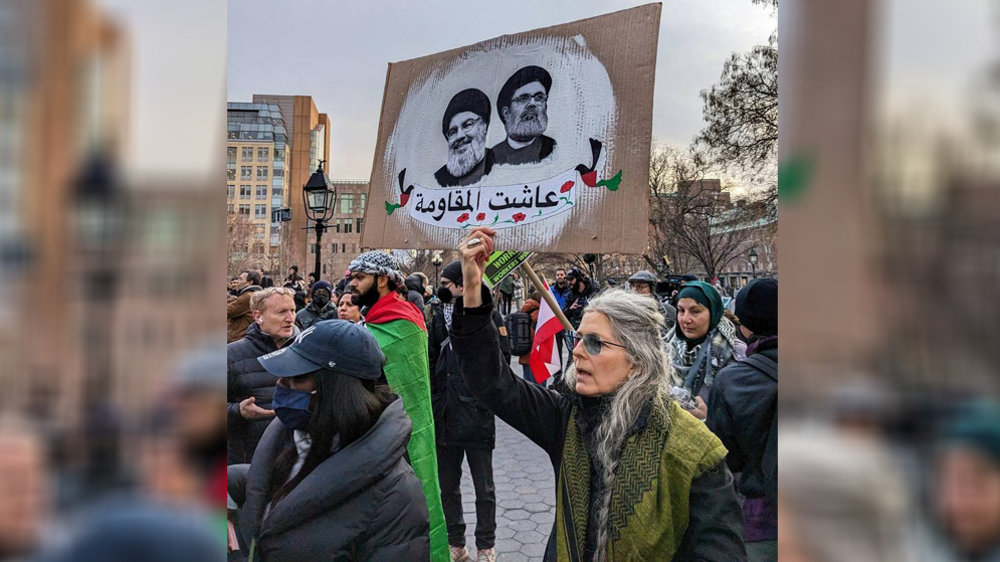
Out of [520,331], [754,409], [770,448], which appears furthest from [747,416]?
[520,331]

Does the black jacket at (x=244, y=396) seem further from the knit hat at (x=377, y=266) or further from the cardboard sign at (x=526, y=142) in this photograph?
the cardboard sign at (x=526, y=142)

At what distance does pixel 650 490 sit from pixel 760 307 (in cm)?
101

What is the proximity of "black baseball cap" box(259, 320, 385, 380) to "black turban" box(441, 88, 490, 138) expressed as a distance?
36.2 inches

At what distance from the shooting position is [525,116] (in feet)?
7.61

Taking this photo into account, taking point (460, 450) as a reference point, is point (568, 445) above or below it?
above

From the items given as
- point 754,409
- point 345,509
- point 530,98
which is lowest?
point 345,509

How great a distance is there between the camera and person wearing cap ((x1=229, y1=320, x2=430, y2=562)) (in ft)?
6.43
